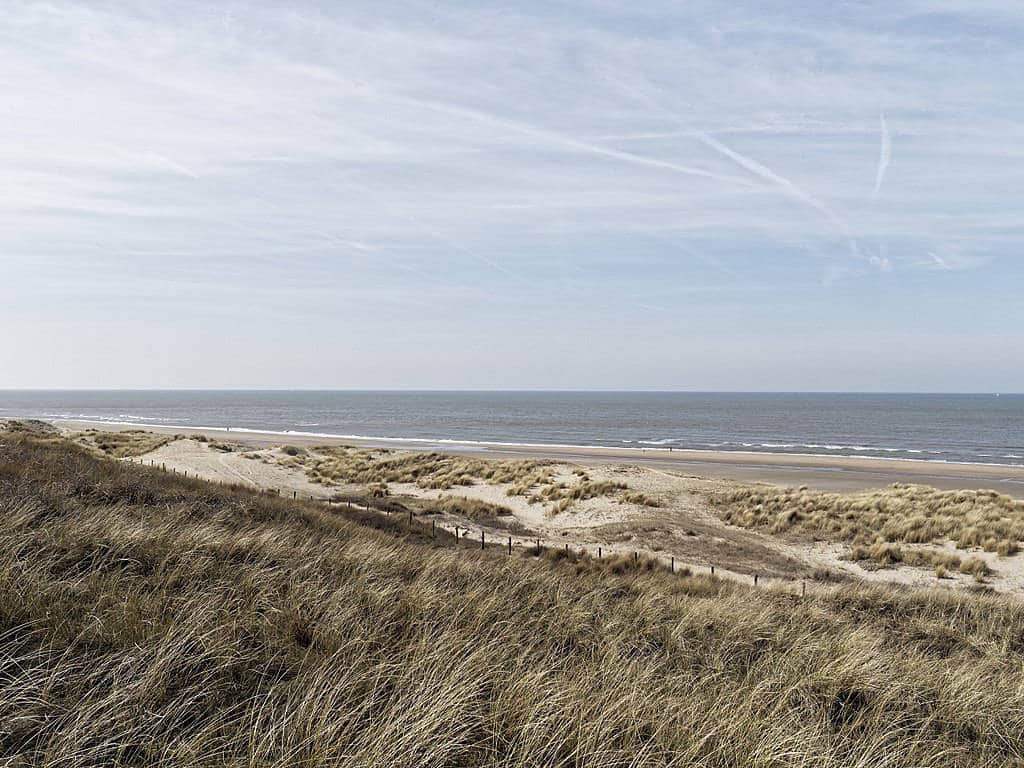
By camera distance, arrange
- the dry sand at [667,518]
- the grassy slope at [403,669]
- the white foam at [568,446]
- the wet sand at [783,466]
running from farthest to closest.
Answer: the white foam at [568,446], the wet sand at [783,466], the dry sand at [667,518], the grassy slope at [403,669]

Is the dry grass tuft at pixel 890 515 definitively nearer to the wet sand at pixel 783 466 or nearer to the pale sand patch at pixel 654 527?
the pale sand patch at pixel 654 527

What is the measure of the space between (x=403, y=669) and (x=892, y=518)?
2648 centimetres

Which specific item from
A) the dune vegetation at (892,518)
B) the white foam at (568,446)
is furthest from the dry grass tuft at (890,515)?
the white foam at (568,446)

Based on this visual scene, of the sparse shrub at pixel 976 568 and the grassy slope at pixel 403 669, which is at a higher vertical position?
the grassy slope at pixel 403 669

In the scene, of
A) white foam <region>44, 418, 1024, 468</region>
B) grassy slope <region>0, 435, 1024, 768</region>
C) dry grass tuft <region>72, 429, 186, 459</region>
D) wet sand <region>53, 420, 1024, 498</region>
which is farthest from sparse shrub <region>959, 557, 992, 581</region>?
white foam <region>44, 418, 1024, 468</region>

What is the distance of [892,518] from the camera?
2572 centimetres

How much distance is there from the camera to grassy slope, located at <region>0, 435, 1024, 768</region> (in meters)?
3.76

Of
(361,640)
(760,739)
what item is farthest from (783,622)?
(361,640)

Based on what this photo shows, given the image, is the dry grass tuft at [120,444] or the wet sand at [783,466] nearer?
the dry grass tuft at [120,444]

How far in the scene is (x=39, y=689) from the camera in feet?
12.1

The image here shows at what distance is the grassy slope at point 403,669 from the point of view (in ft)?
12.3

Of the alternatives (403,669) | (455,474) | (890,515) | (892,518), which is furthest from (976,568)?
(455,474)

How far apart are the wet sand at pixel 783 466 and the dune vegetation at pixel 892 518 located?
11707mm

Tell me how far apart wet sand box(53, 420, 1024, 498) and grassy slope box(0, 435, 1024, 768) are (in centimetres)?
3840
